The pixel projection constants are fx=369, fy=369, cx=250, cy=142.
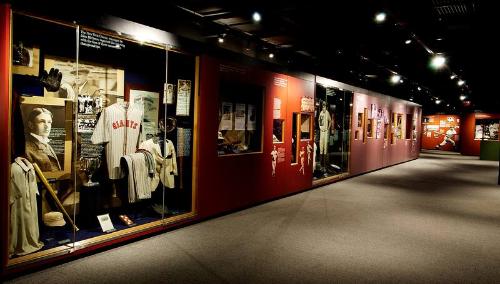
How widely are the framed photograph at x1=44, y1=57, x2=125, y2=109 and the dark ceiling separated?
4.00 ft

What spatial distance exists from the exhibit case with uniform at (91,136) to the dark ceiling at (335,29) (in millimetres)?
661

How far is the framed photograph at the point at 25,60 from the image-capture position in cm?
416

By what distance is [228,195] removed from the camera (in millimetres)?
6488

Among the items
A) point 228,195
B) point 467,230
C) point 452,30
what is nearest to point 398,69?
point 452,30

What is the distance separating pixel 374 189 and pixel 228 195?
15.6ft

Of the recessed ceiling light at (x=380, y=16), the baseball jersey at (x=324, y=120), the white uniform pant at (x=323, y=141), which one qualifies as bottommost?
the white uniform pant at (x=323, y=141)

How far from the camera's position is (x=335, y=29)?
24.8 ft

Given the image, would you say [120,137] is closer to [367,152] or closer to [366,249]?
[366,249]

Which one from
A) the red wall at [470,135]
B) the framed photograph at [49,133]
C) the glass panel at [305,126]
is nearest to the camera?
the framed photograph at [49,133]

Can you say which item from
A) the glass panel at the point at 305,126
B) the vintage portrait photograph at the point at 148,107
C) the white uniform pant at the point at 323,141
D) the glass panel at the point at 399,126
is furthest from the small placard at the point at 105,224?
the glass panel at the point at 399,126

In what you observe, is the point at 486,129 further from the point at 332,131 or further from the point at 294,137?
the point at 294,137

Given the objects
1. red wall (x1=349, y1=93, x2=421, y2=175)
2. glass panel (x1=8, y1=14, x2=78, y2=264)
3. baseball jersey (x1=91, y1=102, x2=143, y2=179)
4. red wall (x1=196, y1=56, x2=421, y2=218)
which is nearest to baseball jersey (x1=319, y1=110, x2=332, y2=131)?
red wall (x1=349, y1=93, x2=421, y2=175)

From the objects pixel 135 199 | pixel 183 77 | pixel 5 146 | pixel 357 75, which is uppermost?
pixel 357 75

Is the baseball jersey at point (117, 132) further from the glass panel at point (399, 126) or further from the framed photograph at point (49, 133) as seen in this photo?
the glass panel at point (399, 126)
